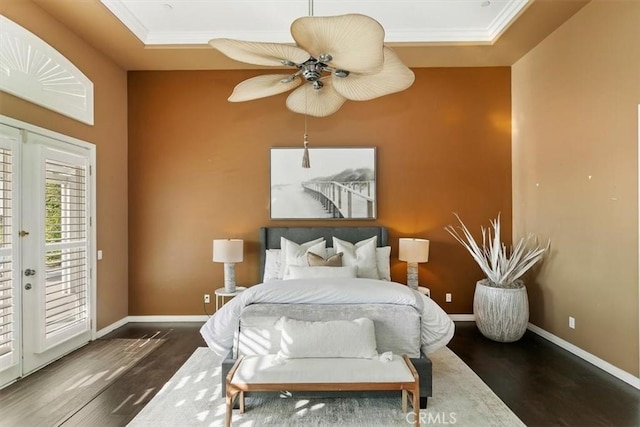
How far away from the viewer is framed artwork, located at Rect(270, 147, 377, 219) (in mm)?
4730

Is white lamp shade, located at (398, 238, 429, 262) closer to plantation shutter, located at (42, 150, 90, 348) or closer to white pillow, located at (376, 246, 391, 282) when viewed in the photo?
white pillow, located at (376, 246, 391, 282)

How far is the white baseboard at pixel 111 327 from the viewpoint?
13.7 feet

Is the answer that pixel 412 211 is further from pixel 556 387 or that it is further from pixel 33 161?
pixel 33 161

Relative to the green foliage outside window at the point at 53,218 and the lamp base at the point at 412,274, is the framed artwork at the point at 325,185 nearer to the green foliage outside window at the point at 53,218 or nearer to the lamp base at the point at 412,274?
the lamp base at the point at 412,274

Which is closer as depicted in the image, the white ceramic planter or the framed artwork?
the white ceramic planter

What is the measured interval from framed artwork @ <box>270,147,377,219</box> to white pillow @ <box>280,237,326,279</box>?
1.65ft

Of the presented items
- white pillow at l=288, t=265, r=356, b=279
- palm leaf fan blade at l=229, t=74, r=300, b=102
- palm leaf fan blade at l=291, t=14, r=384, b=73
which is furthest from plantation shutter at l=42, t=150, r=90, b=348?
palm leaf fan blade at l=291, t=14, r=384, b=73

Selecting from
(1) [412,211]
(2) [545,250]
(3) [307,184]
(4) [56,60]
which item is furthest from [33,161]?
(2) [545,250]

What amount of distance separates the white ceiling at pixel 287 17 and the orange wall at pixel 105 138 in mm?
666

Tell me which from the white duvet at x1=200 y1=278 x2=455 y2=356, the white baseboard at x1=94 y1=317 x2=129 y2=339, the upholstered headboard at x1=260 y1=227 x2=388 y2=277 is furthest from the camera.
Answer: the upholstered headboard at x1=260 y1=227 x2=388 y2=277

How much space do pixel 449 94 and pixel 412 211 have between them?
1.72 m

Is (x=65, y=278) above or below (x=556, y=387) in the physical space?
above

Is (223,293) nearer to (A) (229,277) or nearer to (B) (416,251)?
(A) (229,277)

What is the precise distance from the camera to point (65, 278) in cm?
362
